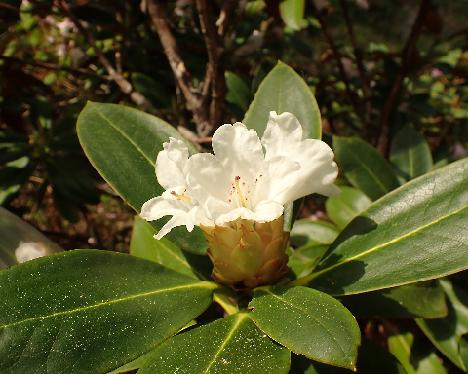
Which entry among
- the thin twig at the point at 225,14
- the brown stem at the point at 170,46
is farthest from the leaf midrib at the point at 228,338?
the thin twig at the point at 225,14

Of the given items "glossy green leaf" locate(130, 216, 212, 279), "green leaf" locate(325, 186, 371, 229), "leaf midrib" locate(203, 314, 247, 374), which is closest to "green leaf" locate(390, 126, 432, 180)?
"green leaf" locate(325, 186, 371, 229)

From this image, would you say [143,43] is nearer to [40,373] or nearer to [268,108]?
[268,108]

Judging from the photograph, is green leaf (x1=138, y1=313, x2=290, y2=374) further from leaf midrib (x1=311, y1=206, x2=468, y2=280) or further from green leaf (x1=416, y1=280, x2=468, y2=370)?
green leaf (x1=416, y1=280, x2=468, y2=370)

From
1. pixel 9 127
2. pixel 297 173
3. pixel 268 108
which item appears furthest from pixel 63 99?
pixel 297 173

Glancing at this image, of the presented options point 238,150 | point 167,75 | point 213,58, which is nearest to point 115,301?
point 238,150

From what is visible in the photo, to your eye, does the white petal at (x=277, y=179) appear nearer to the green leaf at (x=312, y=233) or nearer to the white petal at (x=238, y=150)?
the white petal at (x=238, y=150)

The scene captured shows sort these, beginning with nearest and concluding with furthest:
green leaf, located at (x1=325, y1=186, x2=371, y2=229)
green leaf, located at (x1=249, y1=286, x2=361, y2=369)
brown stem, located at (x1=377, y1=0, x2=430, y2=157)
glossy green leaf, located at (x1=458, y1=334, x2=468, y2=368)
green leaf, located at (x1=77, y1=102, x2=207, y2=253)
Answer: green leaf, located at (x1=249, y1=286, x2=361, y2=369) → green leaf, located at (x1=77, y1=102, x2=207, y2=253) → glossy green leaf, located at (x1=458, y1=334, x2=468, y2=368) → green leaf, located at (x1=325, y1=186, x2=371, y2=229) → brown stem, located at (x1=377, y1=0, x2=430, y2=157)
